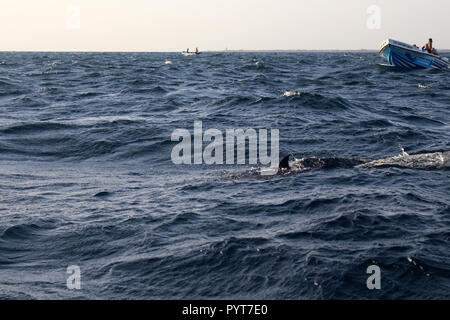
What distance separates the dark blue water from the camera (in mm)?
7781

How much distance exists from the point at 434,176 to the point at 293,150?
16.9 ft

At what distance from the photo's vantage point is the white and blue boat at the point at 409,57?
155 ft

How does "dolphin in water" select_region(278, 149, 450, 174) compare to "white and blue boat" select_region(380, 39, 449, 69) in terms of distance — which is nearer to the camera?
"dolphin in water" select_region(278, 149, 450, 174)

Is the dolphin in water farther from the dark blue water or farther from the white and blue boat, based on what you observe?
the white and blue boat
